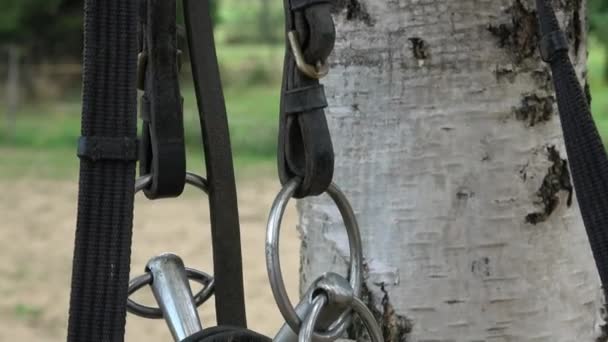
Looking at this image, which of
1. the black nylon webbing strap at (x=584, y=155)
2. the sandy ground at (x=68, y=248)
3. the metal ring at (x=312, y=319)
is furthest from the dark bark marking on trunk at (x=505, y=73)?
the sandy ground at (x=68, y=248)

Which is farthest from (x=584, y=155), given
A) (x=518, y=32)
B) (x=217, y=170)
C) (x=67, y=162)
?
(x=67, y=162)

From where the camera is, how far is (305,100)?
74cm

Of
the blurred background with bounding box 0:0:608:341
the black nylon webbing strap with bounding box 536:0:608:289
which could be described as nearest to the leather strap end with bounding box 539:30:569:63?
the black nylon webbing strap with bounding box 536:0:608:289

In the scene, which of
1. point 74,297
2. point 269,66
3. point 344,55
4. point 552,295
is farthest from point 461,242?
point 269,66

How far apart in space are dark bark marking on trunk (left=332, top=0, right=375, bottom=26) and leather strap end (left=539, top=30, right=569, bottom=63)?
0.20 metres

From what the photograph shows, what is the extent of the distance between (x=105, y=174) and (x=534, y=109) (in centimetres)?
45

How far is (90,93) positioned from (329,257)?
15.5 inches

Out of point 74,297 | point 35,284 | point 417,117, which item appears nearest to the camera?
point 74,297

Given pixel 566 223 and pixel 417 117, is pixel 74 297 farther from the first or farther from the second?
pixel 566 223

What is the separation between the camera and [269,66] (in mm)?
14633

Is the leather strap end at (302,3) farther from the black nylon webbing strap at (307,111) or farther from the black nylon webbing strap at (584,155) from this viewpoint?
the black nylon webbing strap at (584,155)

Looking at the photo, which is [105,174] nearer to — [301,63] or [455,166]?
[301,63]

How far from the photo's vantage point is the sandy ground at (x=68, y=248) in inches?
158

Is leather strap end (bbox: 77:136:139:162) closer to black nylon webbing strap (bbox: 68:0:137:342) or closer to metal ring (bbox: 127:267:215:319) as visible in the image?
black nylon webbing strap (bbox: 68:0:137:342)
